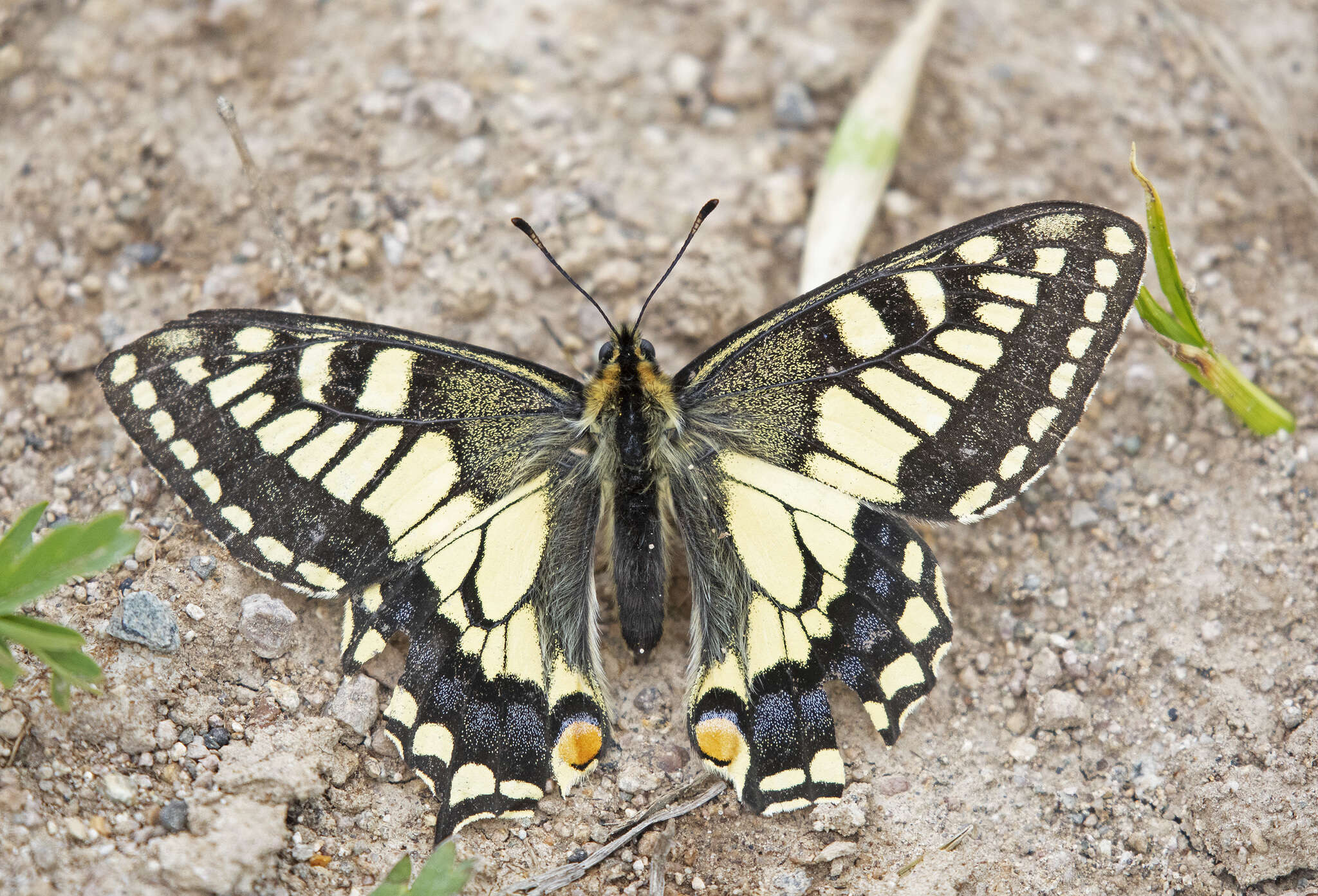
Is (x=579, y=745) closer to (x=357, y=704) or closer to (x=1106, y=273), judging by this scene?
(x=357, y=704)

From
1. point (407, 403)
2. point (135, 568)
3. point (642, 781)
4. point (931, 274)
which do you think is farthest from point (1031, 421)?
point (135, 568)

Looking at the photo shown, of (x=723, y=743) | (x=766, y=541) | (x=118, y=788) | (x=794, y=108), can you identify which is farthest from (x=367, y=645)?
(x=794, y=108)

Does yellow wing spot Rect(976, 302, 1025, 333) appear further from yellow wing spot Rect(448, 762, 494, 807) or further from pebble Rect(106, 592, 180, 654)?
pebble Rect(106, 592, 180, 654)

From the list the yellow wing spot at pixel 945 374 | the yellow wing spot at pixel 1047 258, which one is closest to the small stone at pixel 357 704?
the yellow wing spot at pixel 945 374

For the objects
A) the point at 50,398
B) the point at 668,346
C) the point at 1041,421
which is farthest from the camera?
the point at 668,346

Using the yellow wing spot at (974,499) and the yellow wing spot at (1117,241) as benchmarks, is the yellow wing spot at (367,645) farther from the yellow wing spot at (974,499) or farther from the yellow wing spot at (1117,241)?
the yellow wing spot at (1117,241)

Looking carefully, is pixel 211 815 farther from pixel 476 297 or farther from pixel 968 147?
pixel 968 147
